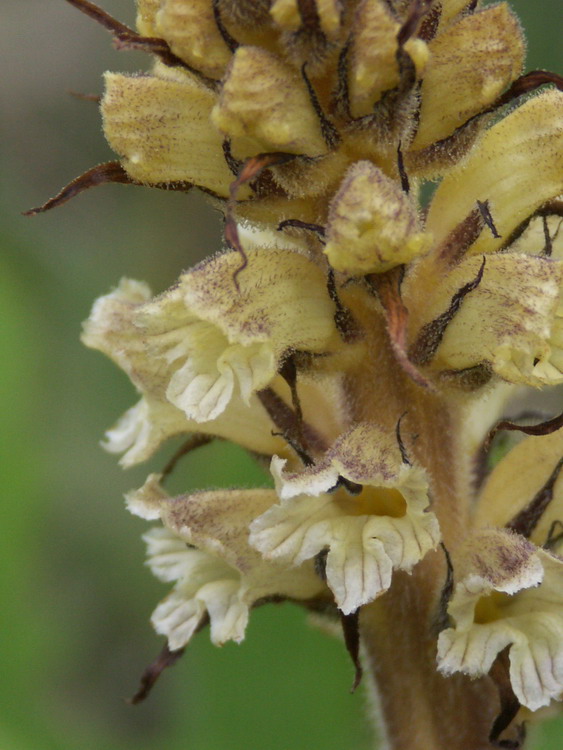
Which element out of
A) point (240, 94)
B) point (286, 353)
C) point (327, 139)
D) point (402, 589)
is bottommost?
point (402, 589)

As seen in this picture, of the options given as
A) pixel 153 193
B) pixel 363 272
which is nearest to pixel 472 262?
pixel 363 272

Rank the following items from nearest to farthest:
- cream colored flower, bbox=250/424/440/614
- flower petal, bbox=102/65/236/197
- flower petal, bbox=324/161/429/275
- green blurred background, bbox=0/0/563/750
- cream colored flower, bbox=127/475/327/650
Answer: flower petal, bbox=324/161/429/275, cream colored flower, bbox=250/424/440/614, flower petal, bbox=102/65/236/197, cream colored flower, bbox=127/475/327/650, green blurred background, bbox=0/0/563/750

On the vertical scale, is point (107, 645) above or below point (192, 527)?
below

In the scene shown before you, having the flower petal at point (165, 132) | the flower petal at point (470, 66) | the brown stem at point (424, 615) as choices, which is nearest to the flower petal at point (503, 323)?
the brown stem at point (424, 615)

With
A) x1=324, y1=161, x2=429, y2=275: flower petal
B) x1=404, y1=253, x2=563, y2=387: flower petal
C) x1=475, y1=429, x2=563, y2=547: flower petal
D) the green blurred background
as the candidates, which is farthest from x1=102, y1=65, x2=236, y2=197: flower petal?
the green blurred background

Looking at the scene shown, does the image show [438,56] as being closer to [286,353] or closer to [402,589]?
[286,353]

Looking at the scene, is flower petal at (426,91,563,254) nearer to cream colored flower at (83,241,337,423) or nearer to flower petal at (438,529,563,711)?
cream colored flower at (83,241,337,423)

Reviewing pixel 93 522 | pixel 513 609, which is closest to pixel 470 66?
pixel 513 609
